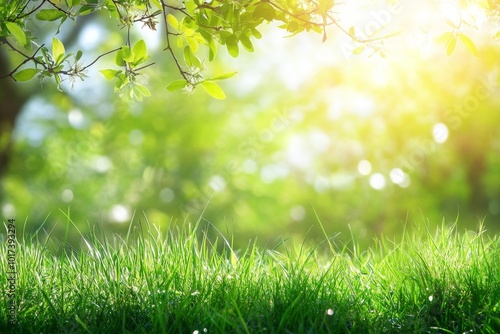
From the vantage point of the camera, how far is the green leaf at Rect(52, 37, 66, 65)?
268cm

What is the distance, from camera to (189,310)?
2.92 meters

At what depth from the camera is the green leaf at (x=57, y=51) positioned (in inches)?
Answer: 105

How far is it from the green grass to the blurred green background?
867 centimetres

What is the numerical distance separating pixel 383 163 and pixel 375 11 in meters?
→ 9.53

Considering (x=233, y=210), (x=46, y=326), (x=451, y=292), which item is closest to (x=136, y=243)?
(x=46, y=326)

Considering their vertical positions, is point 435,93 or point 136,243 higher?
point 435,93

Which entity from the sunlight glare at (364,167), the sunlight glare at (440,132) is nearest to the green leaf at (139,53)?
the sunlight glare at (440,132)

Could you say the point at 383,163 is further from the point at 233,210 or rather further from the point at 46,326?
the point at 46,326

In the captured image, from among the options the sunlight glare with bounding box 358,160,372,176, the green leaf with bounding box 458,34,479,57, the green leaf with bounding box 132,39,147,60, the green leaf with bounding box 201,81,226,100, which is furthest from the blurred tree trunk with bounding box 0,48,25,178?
the green leaf with bounding box 458,34,479,57

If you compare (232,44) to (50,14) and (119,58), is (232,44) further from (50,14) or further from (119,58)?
(50,14)

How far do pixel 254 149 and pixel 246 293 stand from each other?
1073 cm

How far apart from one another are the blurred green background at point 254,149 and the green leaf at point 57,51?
376 inches

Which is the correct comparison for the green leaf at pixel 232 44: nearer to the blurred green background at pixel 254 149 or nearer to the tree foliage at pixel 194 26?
the tree foliage at pixel 194 26

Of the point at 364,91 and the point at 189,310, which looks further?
the point at 364,91
